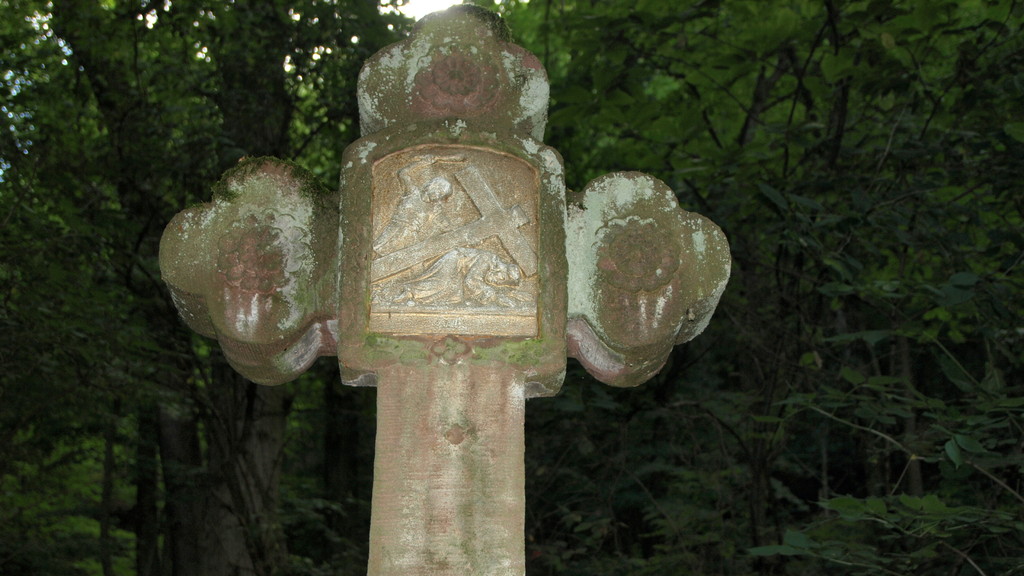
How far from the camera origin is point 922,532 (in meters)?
3.85

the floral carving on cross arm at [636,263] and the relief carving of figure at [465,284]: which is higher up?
the floral carving on cross arm at [636,263]

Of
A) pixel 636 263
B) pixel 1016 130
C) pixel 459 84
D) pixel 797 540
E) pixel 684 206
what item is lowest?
pixel 797 540

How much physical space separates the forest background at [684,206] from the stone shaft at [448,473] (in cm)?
202

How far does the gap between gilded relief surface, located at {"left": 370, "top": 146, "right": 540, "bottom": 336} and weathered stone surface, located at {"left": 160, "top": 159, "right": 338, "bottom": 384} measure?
19cm

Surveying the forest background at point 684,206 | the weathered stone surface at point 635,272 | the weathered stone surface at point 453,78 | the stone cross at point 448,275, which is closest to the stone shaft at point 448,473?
the stone cross at point 448,275

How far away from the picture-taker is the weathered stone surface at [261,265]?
2670mm

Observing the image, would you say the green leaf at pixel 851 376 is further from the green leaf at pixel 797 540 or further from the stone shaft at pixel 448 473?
the stone shaft at pixel 448 473

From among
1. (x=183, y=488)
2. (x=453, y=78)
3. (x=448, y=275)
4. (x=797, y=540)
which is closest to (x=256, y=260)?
(x=448, y=275)

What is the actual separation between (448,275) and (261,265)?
52 cm

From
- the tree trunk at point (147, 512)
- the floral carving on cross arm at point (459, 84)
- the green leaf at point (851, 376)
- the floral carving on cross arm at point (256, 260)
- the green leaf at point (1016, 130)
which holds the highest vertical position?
the green leaf at point (1016, 130)

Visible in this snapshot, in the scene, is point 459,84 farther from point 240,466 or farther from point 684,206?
point 240,466

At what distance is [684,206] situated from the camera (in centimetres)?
744

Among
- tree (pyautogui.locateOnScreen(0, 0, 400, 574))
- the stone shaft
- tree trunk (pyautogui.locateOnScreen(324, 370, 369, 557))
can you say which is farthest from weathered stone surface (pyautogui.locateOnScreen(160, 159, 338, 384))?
tree trunk (pyautogui.locateOnScreen(324, 370, 369, 557))

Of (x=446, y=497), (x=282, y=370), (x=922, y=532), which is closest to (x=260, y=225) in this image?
(x=282, y=370)
